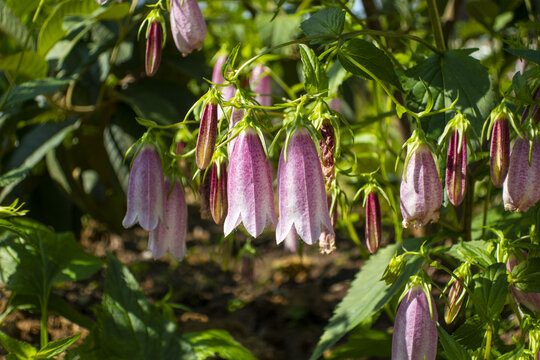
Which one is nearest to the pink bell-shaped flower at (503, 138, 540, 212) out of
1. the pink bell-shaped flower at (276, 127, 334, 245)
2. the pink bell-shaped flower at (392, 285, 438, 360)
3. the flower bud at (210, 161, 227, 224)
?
the pink bell-shaped flower at (392, 285, 438, 360)

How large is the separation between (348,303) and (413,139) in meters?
0.53

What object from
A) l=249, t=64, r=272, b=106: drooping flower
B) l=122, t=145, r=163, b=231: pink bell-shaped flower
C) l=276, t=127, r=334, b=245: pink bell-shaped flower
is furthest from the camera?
l=249, t=64, r=272, b=106: drooping flower

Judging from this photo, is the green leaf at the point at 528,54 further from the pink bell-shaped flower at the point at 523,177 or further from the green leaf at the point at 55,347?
the green leaf at the point at 55,347

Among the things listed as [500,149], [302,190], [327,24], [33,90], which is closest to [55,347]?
[302,190]

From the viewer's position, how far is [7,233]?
5.19ft

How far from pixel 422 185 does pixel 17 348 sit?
92cm

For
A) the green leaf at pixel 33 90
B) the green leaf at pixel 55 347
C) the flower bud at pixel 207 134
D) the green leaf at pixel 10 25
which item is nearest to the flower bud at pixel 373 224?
the flower bud at pixel 207 134

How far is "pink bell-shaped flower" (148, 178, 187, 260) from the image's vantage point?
133 cm

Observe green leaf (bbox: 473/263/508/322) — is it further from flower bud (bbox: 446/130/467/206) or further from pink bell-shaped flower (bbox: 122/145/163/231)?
pink bell-shaped flower (bbox: 122/145/163/231)

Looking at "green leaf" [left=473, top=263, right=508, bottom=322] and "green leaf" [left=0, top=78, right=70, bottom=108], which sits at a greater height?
"green leaf" [left=0, top=78, right=70, bottom=108]

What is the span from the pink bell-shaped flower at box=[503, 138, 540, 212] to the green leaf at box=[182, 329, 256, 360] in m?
0.82

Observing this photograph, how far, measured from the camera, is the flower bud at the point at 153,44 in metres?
1.28

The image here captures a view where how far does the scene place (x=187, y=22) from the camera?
1.23 m

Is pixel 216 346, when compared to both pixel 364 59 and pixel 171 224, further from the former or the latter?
pixel 364 59
